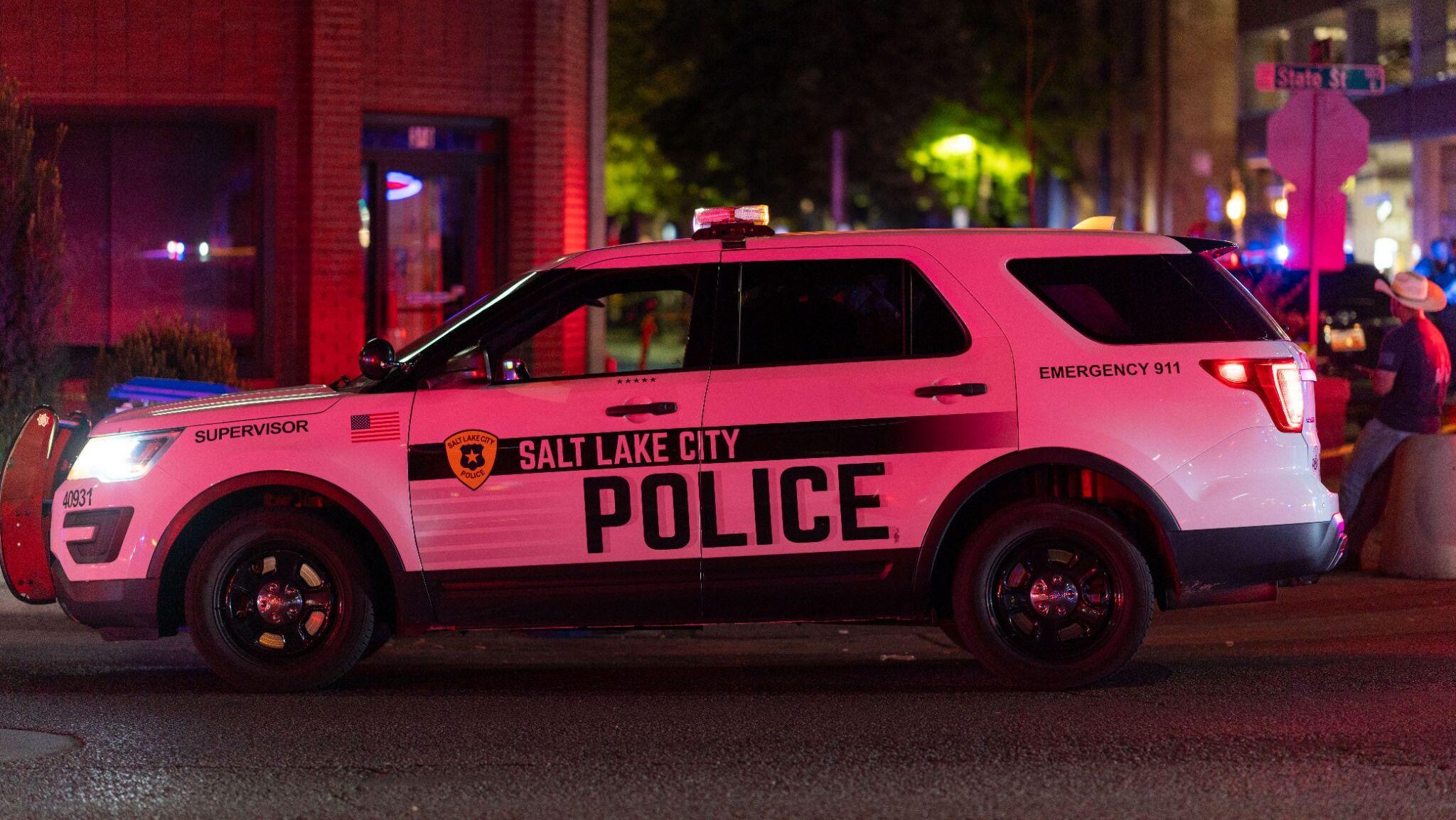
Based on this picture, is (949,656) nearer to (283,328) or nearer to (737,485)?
(737,485)

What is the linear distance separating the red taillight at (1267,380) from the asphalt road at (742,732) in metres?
1.13

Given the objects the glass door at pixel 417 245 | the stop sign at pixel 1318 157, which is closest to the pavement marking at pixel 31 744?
the glass door at pixel 417 245

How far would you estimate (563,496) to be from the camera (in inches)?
272

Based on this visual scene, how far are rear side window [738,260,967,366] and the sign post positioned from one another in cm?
642

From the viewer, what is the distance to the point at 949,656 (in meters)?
8.06

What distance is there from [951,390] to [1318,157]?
7.26 metres

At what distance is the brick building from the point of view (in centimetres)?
1432

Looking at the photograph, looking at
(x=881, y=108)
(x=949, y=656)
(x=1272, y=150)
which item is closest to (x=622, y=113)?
(x=881, y=108)

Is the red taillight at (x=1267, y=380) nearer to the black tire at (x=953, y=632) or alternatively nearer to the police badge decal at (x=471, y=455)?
the black tire at (x=953, y=632)

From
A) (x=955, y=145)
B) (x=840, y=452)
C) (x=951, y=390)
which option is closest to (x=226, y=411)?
Result: (x=840, y=452)

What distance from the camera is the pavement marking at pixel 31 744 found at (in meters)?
6.08

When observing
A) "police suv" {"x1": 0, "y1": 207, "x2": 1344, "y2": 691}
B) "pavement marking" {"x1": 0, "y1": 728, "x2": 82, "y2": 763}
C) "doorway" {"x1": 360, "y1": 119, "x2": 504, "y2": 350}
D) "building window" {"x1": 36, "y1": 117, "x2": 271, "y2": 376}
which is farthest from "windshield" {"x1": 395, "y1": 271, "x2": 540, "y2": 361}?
"doorway" {"x1": 360, "y1": 119, "x2": 504, "y2": 350}

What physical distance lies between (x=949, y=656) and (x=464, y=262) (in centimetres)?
855

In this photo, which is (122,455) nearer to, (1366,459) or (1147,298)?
(1147,298)
